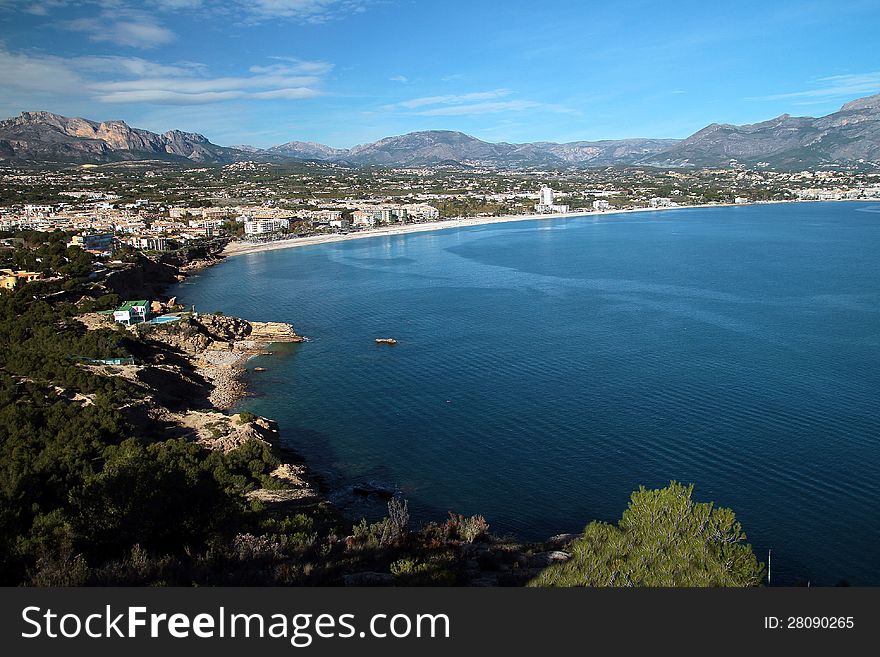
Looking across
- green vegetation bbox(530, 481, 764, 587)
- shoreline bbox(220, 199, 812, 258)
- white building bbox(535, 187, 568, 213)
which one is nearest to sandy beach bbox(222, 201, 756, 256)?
shoreline bbox(220, 199, 812, 258)

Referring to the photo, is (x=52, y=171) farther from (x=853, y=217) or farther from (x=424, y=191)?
(x=853, y=217)

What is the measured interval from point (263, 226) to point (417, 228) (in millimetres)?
12763

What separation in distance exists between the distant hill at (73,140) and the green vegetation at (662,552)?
322 ft

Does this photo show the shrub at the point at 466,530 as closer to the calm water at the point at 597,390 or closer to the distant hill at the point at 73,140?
the calm water at the point at 597,390

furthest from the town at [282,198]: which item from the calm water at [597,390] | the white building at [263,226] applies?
the calm water at [597,390]

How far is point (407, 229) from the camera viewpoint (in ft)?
167

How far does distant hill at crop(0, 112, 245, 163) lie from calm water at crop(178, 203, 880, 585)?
74840 mm

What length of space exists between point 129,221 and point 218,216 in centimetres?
888

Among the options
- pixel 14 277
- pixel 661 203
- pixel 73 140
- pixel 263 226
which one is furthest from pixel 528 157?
pixel 14 277

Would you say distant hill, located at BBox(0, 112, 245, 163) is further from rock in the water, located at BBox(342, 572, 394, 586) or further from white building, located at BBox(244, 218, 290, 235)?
rock in the water, located at BBox(342, 572, 394, 586)

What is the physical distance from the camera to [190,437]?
10094 millimetres

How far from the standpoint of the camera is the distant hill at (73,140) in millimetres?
88000

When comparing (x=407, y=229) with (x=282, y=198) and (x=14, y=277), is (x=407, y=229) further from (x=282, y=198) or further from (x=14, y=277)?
(x=14, y=277)
